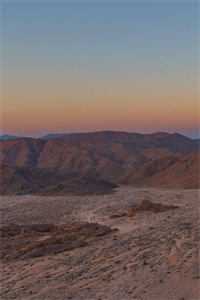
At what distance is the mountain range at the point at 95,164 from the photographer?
113ft

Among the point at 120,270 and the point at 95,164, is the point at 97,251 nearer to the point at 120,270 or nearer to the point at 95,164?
the point at 120,270

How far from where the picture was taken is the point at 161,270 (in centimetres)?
783

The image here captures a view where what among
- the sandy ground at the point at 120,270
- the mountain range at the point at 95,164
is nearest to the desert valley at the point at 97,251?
the sandy ground at the point at 120,270

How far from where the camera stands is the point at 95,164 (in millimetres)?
58250

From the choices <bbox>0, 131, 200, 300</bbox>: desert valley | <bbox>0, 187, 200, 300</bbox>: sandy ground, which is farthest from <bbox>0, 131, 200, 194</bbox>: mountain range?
<bbox>0, 187, 200, 300</bbox>: sandy ground

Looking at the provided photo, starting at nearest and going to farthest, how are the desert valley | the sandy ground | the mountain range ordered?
the sandy ground → the desert valley → the mountain range

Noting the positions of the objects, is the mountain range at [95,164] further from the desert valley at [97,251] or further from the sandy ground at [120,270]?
the sandy ground at [120,270]

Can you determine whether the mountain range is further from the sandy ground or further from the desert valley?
the sandy ground

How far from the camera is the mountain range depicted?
113ft

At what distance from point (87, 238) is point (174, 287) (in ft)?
15.9

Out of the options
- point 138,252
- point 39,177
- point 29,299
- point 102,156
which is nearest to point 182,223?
point 138,252

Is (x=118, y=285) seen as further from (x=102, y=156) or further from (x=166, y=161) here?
(x=102, y=156)

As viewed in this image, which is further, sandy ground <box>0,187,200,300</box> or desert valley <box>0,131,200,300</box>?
desert valley <box>0,131,200,300</box>

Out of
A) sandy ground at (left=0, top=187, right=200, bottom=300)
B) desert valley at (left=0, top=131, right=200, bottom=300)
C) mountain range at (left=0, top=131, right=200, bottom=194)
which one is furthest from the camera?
mountain range at (left=0, top=131, right=200, bottom=194)
